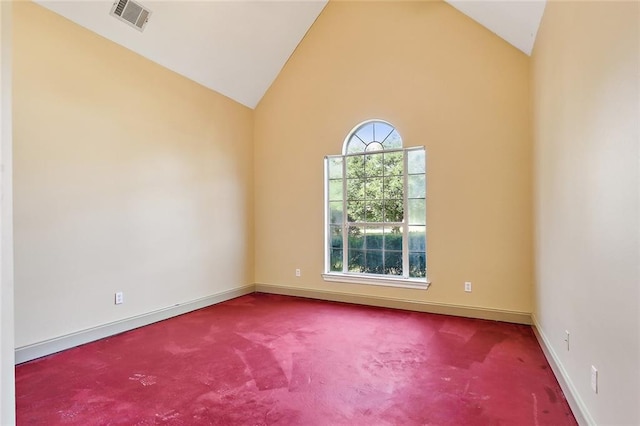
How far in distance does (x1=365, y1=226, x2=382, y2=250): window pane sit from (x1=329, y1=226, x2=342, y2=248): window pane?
39 cm

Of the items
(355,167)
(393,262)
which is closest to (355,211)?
(355,167)

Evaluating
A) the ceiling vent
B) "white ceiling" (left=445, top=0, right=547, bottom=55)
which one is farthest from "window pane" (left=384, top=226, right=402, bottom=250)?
the ceiling vent

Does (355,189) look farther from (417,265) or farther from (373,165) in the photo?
(417,265)

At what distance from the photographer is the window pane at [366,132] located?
4.64m

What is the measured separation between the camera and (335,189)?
16.1ft

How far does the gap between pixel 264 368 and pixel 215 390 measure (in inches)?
17.0

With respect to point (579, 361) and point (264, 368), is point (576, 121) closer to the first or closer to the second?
point (579, 361)

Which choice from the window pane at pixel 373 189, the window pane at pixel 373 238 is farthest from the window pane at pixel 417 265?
the window pane at pixel 373 189

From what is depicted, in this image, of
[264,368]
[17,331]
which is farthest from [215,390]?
[17,331]

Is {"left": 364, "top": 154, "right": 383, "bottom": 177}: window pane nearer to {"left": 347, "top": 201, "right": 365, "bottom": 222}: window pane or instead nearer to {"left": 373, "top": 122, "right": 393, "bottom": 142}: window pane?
{"left": 373, "top": 122, "right": 393, "bottom": 142}: window pane

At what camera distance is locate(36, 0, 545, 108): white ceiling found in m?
3.16

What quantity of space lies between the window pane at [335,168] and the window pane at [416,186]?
0.99 m

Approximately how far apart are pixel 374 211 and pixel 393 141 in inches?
37.0

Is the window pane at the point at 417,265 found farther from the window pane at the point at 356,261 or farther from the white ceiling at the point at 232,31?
the white ceiling at the point at 232,31
